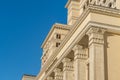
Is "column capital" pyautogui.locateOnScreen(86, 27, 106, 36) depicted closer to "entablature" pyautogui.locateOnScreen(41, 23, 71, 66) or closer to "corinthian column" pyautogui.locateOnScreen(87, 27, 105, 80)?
"corinthian column" pyautogui.locateOnScreen(87, 27, 105, 80)

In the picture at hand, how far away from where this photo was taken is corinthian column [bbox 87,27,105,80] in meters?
34.6

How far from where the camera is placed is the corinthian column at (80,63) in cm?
3909

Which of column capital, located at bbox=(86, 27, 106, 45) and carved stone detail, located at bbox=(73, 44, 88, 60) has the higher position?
column capital, located at bbox=(86, 27, 106, 45)

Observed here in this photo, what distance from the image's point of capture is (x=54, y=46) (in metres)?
74.4

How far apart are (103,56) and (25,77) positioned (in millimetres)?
59032

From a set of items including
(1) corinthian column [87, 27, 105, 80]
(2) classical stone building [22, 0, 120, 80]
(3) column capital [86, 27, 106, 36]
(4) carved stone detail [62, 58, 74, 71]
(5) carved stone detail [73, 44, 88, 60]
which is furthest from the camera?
(4) carved stone detail [62, 58, 74, 71]

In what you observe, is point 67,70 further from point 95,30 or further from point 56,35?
point 56,35

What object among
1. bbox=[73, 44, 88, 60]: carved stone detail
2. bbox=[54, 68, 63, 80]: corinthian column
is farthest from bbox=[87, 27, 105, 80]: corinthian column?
bbox=[54, 68, 63, 80]: corinthian column

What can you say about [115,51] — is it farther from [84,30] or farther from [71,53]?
[71,53]

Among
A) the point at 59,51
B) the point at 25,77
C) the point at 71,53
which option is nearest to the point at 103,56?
the point at 71,53

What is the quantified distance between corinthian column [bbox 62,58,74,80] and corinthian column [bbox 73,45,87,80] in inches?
150

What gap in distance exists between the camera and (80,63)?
39562 millimetres

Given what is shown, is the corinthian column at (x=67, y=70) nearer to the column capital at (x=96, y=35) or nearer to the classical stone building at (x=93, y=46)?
the classical stone building at (x=93, y=46)

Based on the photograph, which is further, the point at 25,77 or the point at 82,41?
the point at 25,77
